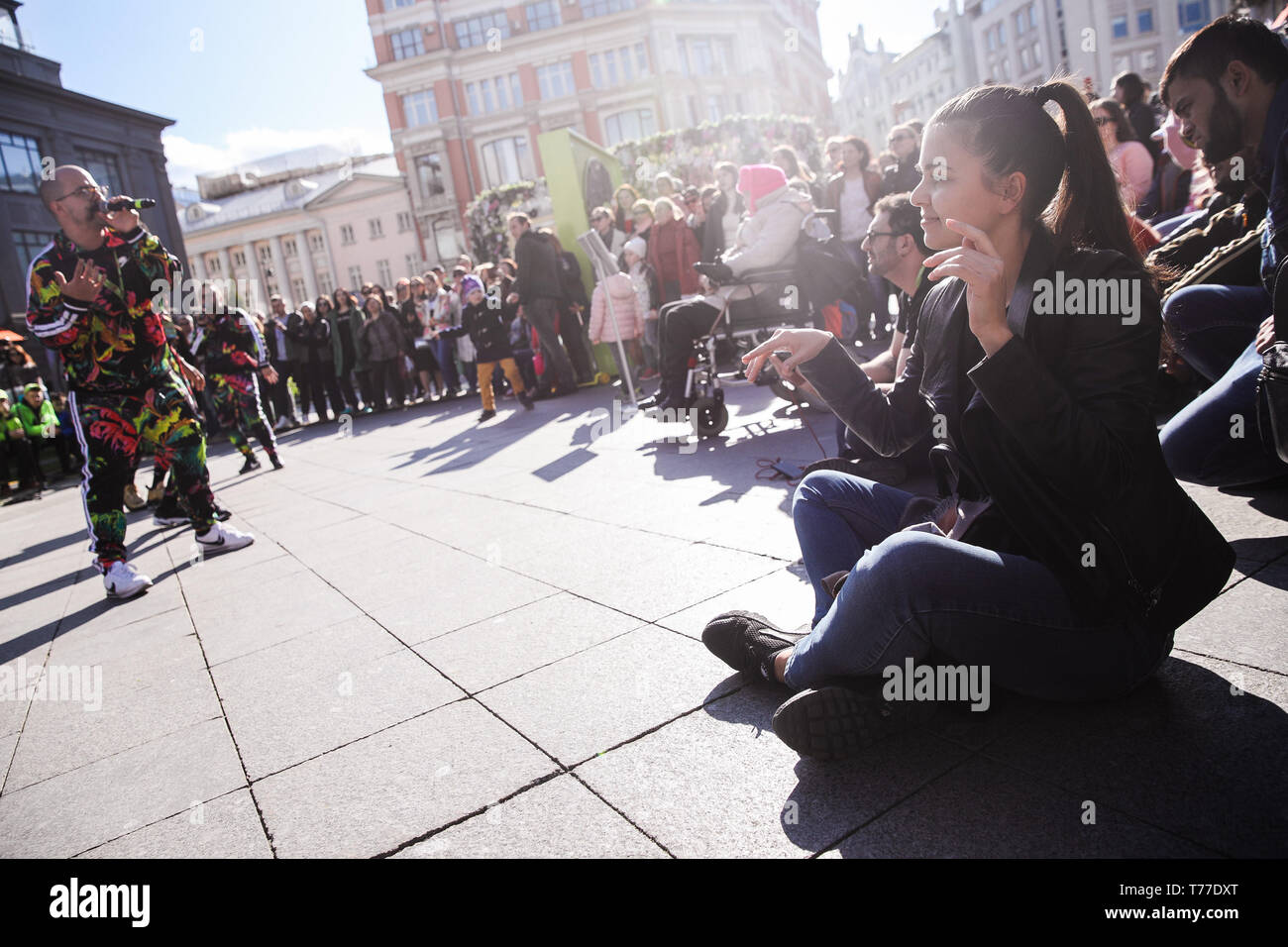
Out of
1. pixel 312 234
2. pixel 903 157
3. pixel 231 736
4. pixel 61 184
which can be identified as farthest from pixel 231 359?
pixel 312 234

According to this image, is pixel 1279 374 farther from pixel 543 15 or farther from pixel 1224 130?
pixel 543 15

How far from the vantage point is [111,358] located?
5.04 m

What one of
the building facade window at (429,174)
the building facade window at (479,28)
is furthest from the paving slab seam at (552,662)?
the building facade window at (479,28)

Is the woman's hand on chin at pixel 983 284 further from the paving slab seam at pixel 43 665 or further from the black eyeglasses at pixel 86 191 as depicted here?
the black eyeglasses at pixel 86 191

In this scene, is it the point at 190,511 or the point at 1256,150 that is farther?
the point at 190,511

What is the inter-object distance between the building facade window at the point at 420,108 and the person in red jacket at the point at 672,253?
52595mm

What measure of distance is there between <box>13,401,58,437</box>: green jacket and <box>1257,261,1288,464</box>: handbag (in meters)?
15.4

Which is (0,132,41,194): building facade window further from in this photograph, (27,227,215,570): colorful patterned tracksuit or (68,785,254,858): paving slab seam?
(68,785,254,858): paving slab seam

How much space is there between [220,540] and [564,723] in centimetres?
432
